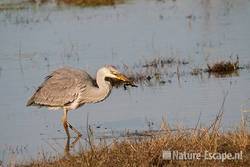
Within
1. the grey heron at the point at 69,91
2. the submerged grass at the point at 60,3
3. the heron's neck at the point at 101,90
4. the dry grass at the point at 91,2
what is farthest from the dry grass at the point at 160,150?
the dry grass at the point at 91,2

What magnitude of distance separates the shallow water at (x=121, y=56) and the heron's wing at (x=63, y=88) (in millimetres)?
408

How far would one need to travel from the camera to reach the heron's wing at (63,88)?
37.3 ft

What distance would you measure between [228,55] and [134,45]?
2764 mm

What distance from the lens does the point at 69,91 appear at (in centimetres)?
1145

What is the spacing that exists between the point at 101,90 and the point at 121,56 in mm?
5747

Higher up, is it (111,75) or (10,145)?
(111,75)

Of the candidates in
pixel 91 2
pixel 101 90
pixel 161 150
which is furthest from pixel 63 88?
pixel 91 2

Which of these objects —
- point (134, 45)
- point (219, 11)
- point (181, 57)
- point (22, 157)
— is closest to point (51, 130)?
point (22, 157)

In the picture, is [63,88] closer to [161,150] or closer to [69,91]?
[69,91]

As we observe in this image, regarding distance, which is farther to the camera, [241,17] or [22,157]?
[241,17]

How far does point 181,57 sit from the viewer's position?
53.5 ft

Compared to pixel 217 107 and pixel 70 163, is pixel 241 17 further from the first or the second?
pixel 70 163

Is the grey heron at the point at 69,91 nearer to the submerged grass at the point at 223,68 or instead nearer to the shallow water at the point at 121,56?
the shallow water at the point at 121,56

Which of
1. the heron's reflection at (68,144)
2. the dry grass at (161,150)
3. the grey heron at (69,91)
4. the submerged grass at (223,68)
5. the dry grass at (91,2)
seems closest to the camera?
the dry grass at (161,150)
